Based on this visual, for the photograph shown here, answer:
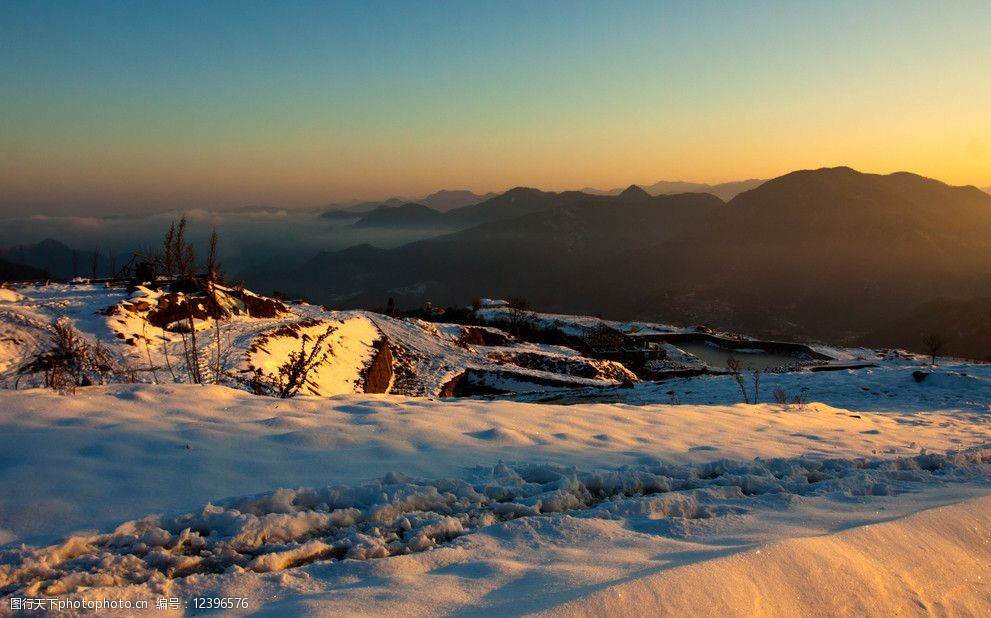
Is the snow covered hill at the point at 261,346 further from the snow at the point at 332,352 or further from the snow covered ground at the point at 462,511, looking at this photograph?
the snow covered ground at the point at 462,511

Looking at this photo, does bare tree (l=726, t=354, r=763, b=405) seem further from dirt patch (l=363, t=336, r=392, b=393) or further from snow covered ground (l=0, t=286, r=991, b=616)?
dirt patch (l=363, t=336, r=392, b=393)

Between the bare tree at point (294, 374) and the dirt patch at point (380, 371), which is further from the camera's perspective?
the dirt patch at point (380, 371)

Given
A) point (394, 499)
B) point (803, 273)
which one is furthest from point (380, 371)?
point (803, 273)

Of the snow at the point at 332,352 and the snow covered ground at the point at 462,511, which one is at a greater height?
the snow covered ground at the point at 462,511

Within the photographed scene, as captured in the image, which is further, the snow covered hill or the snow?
the snow

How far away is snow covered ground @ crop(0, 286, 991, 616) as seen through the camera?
10.1 feet

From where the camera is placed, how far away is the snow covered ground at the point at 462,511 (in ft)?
10.1

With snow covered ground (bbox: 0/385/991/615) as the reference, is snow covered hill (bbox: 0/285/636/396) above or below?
below

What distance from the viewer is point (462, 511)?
4.28 meters

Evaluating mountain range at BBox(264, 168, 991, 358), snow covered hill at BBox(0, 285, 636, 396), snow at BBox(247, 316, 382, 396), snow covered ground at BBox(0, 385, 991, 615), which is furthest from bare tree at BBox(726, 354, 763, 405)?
mountain range at BBox(264, 168, 991, 358)

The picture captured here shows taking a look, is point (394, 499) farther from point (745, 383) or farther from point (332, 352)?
point (745, 383)

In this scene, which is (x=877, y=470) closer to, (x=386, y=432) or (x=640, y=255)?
(x=386, y=432)

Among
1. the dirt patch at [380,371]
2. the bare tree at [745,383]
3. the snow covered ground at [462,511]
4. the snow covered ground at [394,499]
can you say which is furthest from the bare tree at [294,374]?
the bare tree at [745,383]

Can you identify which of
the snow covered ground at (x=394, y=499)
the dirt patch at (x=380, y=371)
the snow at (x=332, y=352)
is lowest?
the dirt patch at (x=380, y=371)
